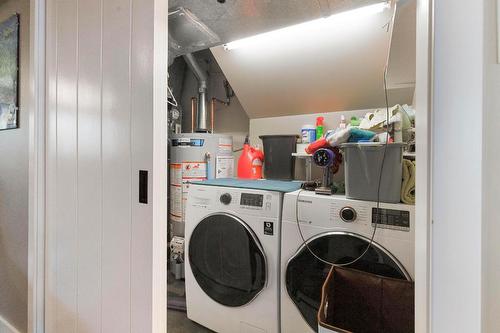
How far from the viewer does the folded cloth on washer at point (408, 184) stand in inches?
40.1

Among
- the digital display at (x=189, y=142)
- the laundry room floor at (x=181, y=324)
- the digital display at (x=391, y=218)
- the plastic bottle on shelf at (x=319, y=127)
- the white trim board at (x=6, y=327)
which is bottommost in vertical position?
the laundry room floor at (x=181, y=324)

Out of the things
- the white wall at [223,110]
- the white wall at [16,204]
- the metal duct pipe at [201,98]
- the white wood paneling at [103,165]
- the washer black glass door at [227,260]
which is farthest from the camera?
the white wall at [223,110]

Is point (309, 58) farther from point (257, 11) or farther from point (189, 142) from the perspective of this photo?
point (189, 142)

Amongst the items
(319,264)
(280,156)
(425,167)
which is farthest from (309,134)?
(425,167)

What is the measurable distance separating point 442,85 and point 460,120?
0.23 ft

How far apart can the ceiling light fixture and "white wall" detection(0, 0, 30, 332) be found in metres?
1.23

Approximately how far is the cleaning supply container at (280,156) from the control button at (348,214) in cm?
68

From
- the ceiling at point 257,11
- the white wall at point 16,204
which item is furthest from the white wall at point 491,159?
the white wall at point 16,204

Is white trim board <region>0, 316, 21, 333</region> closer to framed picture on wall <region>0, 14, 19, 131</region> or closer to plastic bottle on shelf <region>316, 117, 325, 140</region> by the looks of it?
framed picture on wall <region>0, 14, 19, 131</region>

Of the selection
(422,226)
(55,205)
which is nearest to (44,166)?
(55,205)

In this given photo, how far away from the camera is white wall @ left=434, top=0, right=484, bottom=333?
1.27 ft

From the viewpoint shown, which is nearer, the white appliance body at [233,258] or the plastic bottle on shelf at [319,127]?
the white appliance body at [233,258]

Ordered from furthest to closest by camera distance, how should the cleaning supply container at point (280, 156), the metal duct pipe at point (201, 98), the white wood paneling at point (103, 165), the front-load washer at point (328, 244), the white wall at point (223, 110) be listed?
the white wall at point (223, 110), the metal duct pipe at point (201, 98), the cleaning supply container at point (280, 156), the front-load washer at point (328, 244), the white wood paneling at point (103, 165)

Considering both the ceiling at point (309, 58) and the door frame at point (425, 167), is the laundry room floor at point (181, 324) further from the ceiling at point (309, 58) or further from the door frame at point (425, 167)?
the ceiling at point (309, 58)
